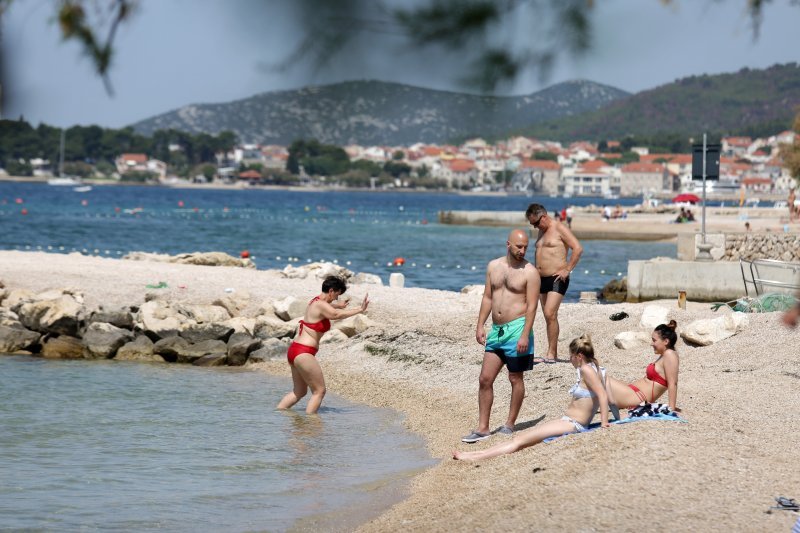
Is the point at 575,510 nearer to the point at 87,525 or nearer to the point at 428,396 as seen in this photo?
the point at 87,525

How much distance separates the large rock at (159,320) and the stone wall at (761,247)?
19.8 metres

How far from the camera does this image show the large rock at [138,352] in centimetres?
1786

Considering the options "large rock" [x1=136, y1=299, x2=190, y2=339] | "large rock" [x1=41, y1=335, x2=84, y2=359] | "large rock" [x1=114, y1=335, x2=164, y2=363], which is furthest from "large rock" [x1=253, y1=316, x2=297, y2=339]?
"large rock" [x1=41, y1=335, x2=84, y2=359]

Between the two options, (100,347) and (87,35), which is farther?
(100,347)

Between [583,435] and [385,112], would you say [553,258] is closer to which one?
[583,435]

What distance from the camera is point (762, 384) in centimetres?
1191

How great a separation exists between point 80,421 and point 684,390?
679 centimetres

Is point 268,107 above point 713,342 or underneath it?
above

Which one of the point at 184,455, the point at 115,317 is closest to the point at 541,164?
the point at 184,455

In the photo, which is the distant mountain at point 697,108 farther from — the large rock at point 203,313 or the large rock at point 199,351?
the large rock at point 203,313

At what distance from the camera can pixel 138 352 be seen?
17984mm

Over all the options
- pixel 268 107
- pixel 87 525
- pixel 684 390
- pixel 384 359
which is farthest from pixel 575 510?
pixel 384 359

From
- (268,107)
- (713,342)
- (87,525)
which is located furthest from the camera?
(713,342)

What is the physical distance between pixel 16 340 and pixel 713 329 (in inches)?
432
